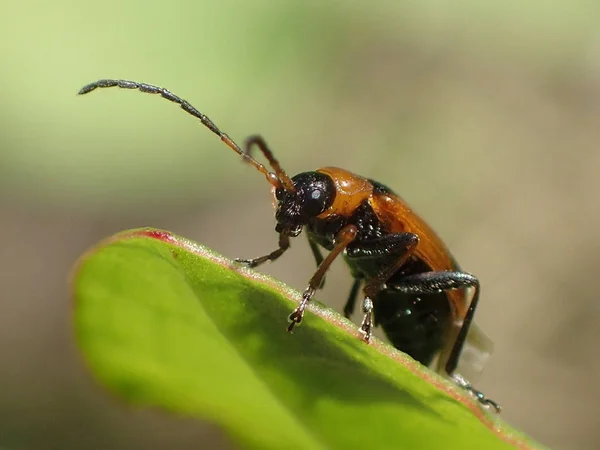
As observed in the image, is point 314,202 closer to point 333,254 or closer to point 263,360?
point 333,254

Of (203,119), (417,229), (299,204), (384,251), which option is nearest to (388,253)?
(384,251)

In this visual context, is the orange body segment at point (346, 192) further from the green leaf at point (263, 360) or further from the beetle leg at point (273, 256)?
the green leaf at point (263, 360)

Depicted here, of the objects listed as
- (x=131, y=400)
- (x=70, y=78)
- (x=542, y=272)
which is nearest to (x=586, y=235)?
(x=542, y=272)

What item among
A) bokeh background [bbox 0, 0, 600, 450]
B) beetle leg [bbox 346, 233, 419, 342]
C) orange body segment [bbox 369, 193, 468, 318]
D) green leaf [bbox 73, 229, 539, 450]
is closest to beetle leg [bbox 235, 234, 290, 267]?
beetle leg [bbox 346, 233, 419, 342]

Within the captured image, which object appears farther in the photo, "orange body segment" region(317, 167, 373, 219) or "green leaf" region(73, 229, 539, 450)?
"orange body segment" region(317, 167, 373, 219)

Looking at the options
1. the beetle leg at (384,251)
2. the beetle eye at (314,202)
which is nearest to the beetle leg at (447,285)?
the beetle leg at (384,251)

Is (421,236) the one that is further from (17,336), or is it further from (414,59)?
(414,59)

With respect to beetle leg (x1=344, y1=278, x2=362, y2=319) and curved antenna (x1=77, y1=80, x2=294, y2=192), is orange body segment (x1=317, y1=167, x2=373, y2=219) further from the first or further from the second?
beetle leg (x1=344, y1=278, x2=362, y2=319)
